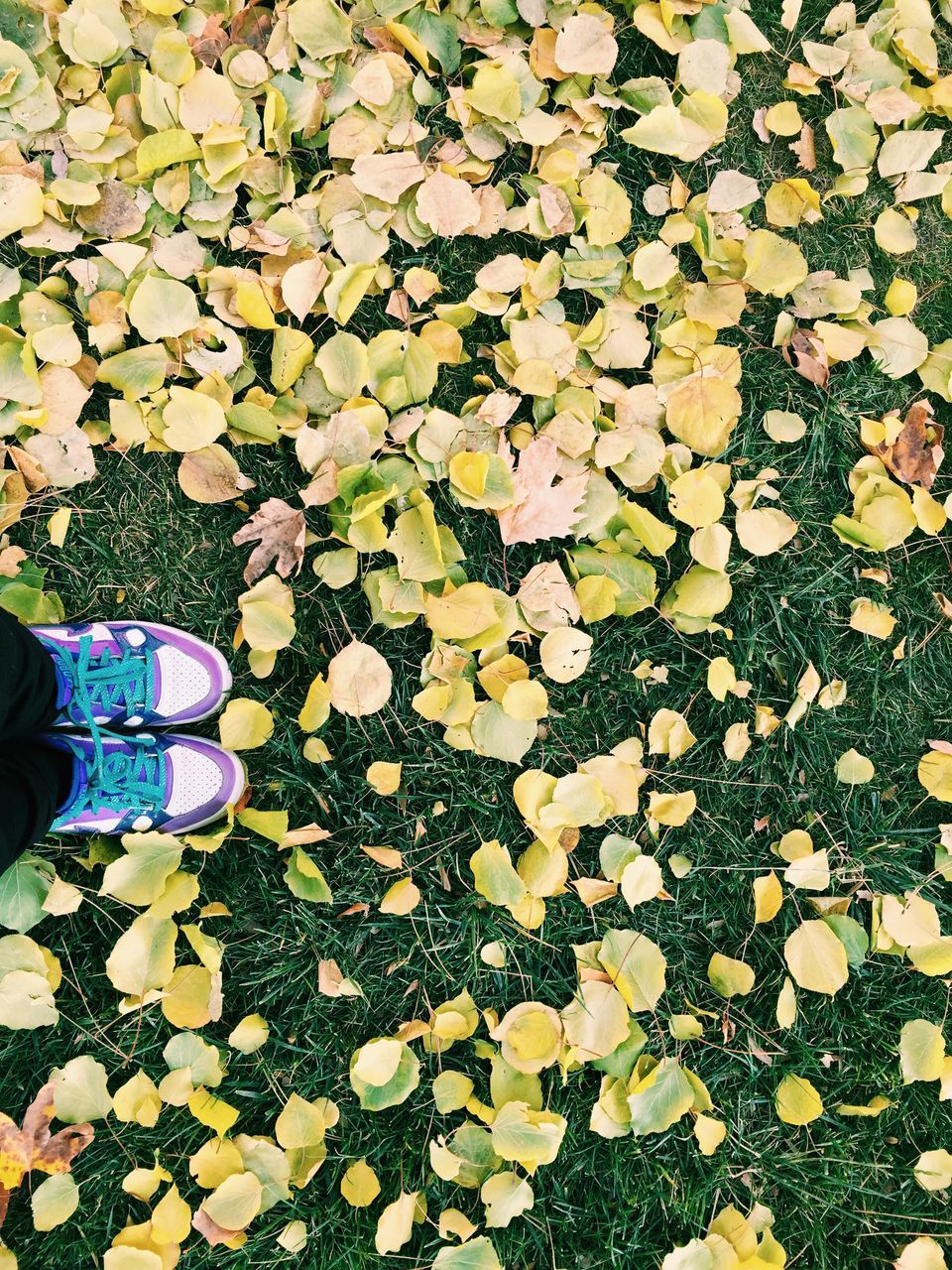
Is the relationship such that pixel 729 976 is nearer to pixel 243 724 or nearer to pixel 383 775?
pixel 383 775

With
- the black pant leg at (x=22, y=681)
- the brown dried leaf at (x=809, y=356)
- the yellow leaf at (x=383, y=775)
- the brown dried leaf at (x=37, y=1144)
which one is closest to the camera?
the black pant leg at (x=22, y=681)

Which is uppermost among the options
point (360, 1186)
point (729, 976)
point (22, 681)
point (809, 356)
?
point (809, 356)

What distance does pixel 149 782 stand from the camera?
1.46 meters

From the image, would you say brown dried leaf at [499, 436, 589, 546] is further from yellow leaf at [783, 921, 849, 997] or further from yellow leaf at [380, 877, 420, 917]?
yellow leaf at [783, 921, 849, 997]

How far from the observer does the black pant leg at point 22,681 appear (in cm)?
118

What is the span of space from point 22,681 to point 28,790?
16 cm

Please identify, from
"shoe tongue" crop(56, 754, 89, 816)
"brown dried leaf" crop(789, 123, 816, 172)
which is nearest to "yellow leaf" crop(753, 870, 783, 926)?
"shoe tongue" crop(56, 754, 89, 816)

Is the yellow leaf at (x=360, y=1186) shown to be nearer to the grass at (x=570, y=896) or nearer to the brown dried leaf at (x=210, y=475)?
the grass at (x=570, y=896)

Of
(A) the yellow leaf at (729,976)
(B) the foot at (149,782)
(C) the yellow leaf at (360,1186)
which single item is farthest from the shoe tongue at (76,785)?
(A) the yellow leaf at (729,976)

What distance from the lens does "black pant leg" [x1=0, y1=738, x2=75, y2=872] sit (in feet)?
3.88

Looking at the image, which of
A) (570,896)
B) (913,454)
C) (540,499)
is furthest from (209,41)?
(570,896)

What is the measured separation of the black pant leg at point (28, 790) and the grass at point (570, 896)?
0.60 feet

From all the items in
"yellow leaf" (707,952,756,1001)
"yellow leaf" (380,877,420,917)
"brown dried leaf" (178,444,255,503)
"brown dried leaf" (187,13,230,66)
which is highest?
"brown dried leaf" (187,13,230,66)

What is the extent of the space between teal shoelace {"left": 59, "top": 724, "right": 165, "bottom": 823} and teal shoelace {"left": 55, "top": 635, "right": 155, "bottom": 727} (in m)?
0.04
